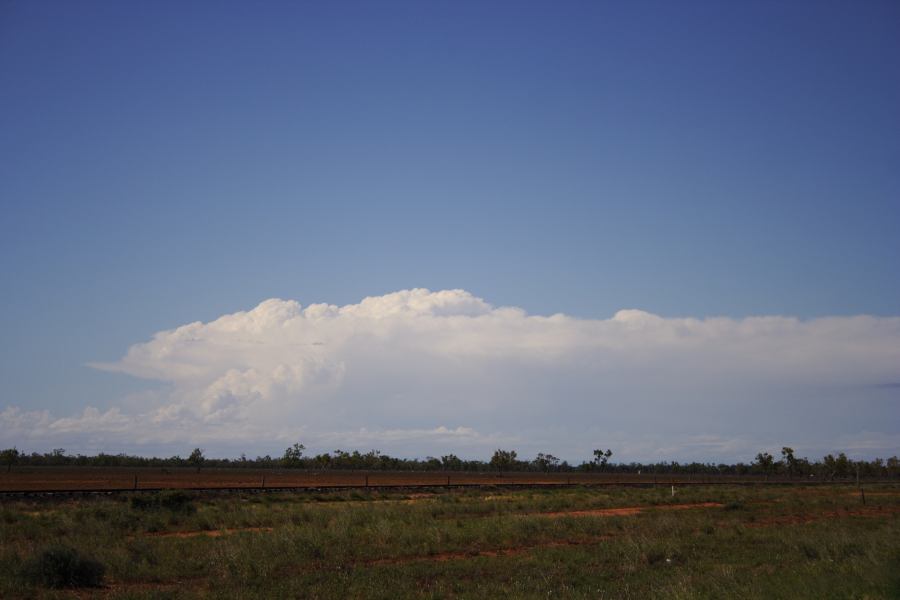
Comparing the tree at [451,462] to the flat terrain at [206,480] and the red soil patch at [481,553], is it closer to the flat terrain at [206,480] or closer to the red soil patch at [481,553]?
the flat terrain at [206,480]

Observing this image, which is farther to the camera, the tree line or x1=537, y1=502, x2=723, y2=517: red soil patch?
the tree line

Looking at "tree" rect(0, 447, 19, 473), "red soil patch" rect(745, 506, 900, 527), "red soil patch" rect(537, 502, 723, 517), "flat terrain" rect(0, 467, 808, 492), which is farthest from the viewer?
"tree" rect(0, 447, 19, 473)

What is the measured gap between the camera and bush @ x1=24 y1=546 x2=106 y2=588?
54.5ft

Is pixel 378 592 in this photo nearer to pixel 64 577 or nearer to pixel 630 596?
pixel 630 596

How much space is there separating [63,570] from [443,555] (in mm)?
10848

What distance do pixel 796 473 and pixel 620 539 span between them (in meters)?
160

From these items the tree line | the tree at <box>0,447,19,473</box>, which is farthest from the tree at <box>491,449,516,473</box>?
the tree at <box>0,447,19,473</box>

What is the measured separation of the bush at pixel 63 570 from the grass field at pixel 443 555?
108 millimetres

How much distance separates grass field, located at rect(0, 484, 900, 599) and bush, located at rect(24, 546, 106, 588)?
4.2 inches

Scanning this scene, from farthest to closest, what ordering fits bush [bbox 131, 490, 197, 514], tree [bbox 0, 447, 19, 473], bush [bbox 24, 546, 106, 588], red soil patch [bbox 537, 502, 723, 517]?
tree [bbox 0, 447, 19, 473], red soil patch [bbox 537, 502, 723, 517], bush [bbox 131, 490, 197, 514], bush [bbox 24, 546, 106, 588]

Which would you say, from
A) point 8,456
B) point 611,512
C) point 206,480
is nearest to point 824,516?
point 611,512

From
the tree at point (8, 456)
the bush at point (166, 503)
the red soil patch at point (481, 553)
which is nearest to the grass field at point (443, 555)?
the red soil patch at point (481, 553)

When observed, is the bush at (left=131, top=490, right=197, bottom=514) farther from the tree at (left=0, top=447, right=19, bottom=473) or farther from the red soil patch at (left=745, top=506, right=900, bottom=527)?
the tree at (left=0, top=447, right=19, bottom=473)

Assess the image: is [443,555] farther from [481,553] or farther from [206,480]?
[206,480]
